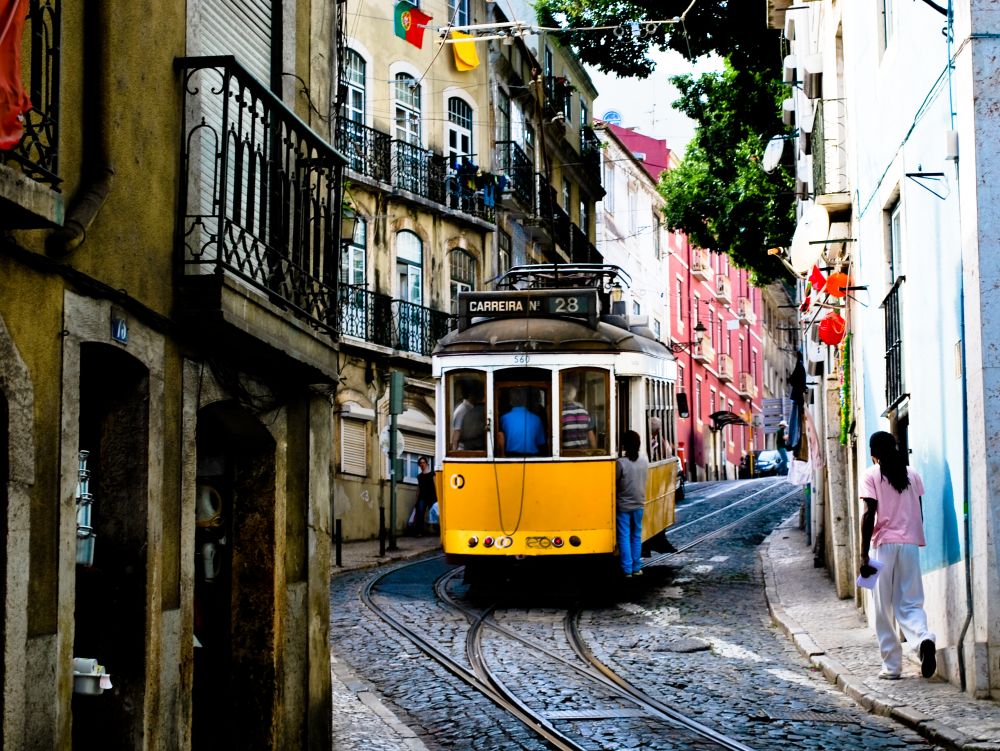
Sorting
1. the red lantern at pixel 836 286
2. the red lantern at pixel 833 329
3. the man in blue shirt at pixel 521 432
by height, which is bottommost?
the man in blue shirt at pixel 521 432

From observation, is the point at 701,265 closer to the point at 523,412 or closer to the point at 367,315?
the point at 367,315

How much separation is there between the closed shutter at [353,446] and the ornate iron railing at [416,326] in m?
2.22

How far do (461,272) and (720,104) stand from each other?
7258mm

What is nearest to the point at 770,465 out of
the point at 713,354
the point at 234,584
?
the point at 713,354

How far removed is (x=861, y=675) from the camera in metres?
11.6

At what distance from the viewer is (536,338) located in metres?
16.7

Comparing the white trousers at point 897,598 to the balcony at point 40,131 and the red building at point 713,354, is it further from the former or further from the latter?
the red building at point 713,354

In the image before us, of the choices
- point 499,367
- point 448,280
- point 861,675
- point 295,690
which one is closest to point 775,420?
point 448,280

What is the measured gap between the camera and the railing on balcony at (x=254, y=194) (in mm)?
7340

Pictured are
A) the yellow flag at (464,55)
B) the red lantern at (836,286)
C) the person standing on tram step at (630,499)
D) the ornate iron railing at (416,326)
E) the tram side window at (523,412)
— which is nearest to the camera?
the red lantern at (836,286)

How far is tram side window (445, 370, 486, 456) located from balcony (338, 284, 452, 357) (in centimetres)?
1328

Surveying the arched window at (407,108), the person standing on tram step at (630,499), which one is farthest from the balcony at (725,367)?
the person standing on tram step at (630,499)

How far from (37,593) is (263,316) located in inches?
91.0

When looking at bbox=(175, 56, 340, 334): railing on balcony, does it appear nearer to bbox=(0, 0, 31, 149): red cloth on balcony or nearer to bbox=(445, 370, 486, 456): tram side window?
bbox=(0, 0, 31, 149): red cloth on balcony
